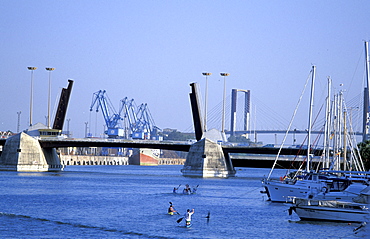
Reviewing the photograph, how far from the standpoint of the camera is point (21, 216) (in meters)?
52.2

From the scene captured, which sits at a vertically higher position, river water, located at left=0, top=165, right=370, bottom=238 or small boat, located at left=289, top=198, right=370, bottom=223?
small boat, located at left=289, top=198, right=370, bottom=223

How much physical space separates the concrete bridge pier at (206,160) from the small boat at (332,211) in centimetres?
8276

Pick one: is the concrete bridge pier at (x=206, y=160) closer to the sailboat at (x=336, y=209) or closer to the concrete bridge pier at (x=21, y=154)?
the concrete bridge pier at (x=21, y=154)

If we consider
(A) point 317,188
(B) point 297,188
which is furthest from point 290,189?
(A) point 317,188

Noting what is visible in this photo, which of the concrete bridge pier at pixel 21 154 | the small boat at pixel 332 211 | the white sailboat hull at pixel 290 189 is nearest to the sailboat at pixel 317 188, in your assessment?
the white sailboat hull at pixel 290 189

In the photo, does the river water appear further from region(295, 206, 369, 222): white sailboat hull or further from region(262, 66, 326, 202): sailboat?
region(262, 66, 326, 202): sailboat

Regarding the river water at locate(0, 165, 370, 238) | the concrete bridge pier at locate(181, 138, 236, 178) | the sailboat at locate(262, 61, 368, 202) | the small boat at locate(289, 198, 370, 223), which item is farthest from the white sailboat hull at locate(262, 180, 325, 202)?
the concrete bridge pier at locate(181, 138, 236, 178)

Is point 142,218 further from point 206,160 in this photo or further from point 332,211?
point 206,160

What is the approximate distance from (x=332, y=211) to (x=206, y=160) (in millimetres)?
85564

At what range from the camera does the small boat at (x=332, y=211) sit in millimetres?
48094

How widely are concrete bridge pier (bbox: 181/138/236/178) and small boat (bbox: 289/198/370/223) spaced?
272ft

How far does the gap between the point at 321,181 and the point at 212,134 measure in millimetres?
81890

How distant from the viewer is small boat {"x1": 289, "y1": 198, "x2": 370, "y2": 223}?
158 feet

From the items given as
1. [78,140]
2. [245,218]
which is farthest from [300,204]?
[78,140]
